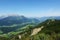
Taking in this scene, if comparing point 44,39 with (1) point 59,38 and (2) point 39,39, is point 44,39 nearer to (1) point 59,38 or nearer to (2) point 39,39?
(2) point 39,39

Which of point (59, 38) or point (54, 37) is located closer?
point (59, 38)

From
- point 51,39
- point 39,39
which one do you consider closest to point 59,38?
point 51,39

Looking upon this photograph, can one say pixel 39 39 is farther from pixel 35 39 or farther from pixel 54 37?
pixel 54 37

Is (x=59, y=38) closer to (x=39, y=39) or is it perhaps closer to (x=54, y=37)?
(x=54, y=37)

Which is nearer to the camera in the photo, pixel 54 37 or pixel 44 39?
pixel 44 39

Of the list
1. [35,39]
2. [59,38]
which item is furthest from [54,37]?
[35,39]

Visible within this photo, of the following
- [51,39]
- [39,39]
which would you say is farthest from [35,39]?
[51,39]
